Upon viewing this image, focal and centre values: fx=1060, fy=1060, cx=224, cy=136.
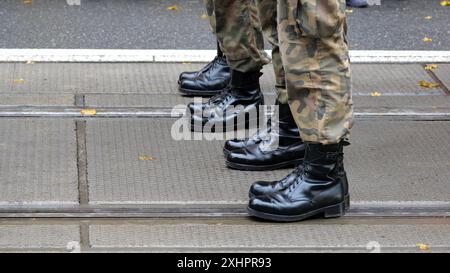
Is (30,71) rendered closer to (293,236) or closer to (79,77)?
(79,77)

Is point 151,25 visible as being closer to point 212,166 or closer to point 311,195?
point 212,166

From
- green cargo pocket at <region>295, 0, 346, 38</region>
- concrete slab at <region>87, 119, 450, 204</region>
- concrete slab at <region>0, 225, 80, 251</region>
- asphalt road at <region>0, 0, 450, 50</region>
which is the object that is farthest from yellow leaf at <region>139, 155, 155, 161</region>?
asphalt road at <region>0, 0, 450, 50</region>

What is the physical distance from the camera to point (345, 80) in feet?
12.8

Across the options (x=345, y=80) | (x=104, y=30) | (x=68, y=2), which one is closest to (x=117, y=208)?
(x=345, y=80)

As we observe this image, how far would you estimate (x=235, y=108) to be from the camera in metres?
5.12

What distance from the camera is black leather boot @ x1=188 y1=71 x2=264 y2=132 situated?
510 centimetres

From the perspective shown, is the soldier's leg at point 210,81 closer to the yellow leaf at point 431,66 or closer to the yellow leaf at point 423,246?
the yellow leaf at point 431,66

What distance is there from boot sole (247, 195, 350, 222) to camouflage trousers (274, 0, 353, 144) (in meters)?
0.30

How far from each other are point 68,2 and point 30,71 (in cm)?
199

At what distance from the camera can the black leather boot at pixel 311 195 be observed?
4.05 metres

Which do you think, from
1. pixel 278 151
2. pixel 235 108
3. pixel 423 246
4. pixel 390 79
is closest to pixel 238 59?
pixel 235 108

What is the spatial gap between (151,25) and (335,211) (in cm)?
356

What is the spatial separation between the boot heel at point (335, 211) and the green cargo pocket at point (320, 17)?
702 millimetres

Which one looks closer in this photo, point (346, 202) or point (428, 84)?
point (346, 202)
